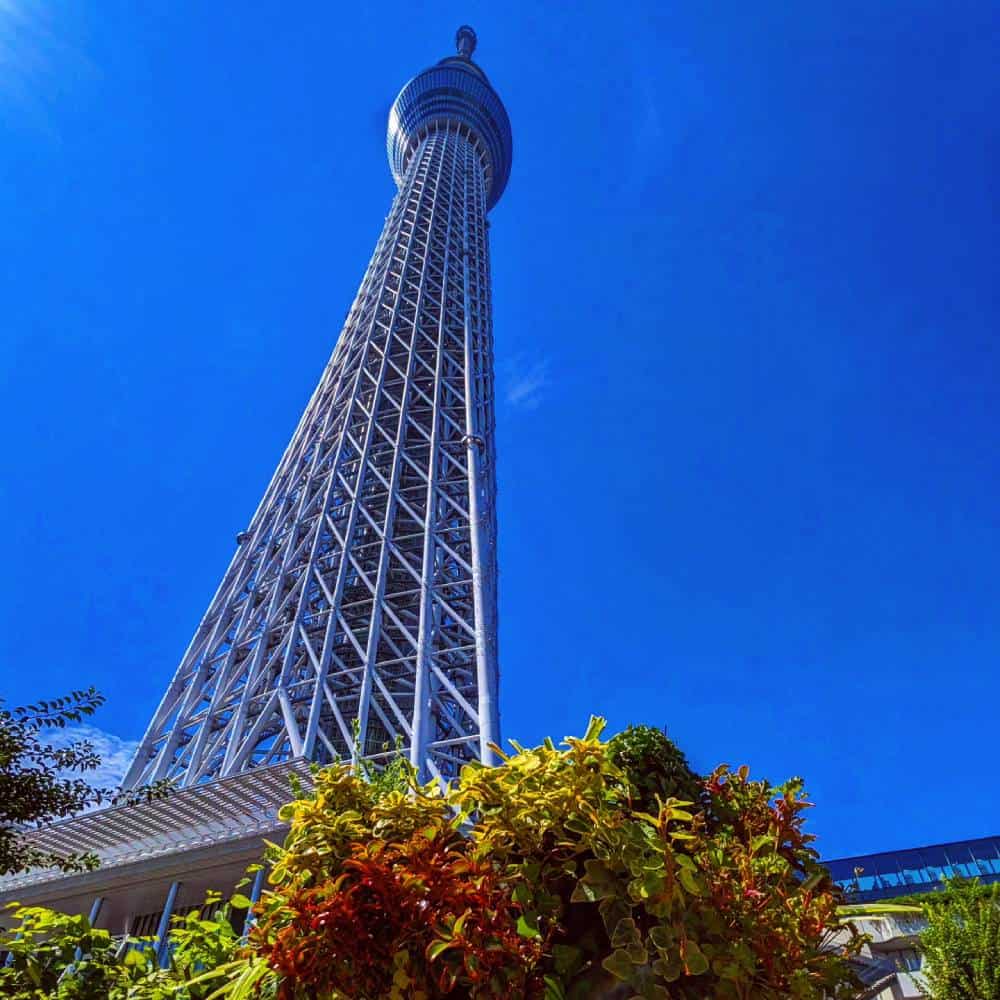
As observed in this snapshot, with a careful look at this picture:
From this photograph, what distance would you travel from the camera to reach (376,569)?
2603 cm

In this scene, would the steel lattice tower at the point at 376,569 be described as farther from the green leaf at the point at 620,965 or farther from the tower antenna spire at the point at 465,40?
the tower antenna spire at the point at 465,40

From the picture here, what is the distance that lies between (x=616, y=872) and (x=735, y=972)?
35 centimetres

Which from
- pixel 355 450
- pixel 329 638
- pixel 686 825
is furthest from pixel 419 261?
pixel 686 825

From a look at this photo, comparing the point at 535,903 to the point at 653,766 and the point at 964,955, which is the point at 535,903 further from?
the point at 964,955

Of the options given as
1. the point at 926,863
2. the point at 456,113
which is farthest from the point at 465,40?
the point at 926,863

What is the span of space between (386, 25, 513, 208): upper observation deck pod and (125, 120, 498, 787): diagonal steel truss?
24.1 metres

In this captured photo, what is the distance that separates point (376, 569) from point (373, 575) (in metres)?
0.41

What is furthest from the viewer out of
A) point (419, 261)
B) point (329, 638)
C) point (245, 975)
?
point (419, 261)

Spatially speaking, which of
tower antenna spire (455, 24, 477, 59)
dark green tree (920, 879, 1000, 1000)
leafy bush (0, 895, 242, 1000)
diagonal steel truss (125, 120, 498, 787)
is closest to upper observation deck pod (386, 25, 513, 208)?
tower antenna spire (455, 24, 477, 59)

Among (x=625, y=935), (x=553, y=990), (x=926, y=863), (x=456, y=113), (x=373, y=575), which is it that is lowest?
(x=553, y=990)

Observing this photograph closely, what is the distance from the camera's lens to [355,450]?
30.0 m

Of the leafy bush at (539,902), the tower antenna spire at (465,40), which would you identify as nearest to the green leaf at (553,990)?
the leafy bush at (539,902)

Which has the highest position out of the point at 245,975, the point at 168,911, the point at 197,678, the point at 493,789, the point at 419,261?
the point at 419,261

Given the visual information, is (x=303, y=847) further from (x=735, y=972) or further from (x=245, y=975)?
(x=735, y=972)
